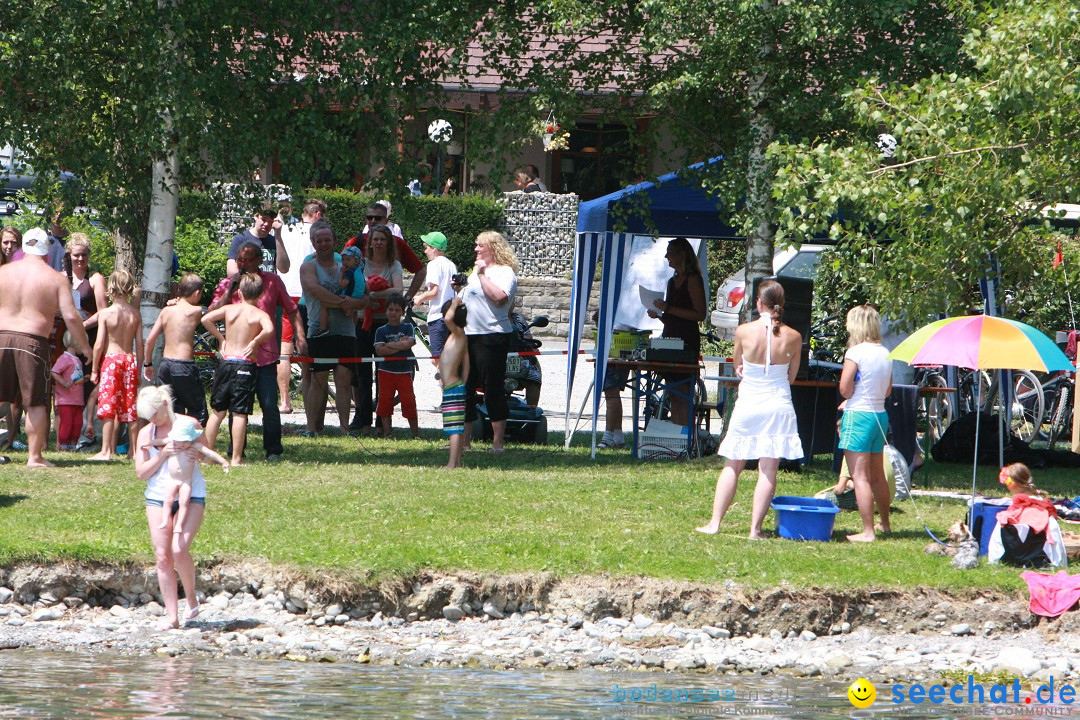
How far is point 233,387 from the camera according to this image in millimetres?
11328

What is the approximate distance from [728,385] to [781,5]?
318 cm

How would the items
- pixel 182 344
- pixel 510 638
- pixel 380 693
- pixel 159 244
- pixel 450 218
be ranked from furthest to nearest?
pixel 450 218 → pixel 159 244 → pixel 182 344 → pixel 510 638 → pixel 380 693

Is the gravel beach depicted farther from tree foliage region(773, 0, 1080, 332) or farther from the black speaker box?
the black speaker box

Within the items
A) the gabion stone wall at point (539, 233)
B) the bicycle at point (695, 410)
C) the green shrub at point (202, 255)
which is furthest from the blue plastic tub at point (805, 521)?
the gabion stone wall at point (539, 233)

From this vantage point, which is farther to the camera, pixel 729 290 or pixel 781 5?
pixel 729 290

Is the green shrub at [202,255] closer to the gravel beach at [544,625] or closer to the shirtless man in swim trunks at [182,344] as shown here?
the shirtless man in swim trunks at [182,344]

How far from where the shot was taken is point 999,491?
11.5 metres

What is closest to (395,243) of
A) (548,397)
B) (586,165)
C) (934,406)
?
(548,397)

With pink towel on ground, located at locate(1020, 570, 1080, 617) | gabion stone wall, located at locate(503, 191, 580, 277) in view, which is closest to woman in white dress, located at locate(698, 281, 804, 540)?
pink towel on ground, located at locate(1020, 570, 1080, 617)

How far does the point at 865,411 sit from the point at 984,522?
996 mm

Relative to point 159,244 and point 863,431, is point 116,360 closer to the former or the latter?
point 159,244

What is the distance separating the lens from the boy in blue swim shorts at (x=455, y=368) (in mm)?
11320

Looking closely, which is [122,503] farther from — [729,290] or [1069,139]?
[729,290]

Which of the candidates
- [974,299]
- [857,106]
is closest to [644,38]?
[857,106]
